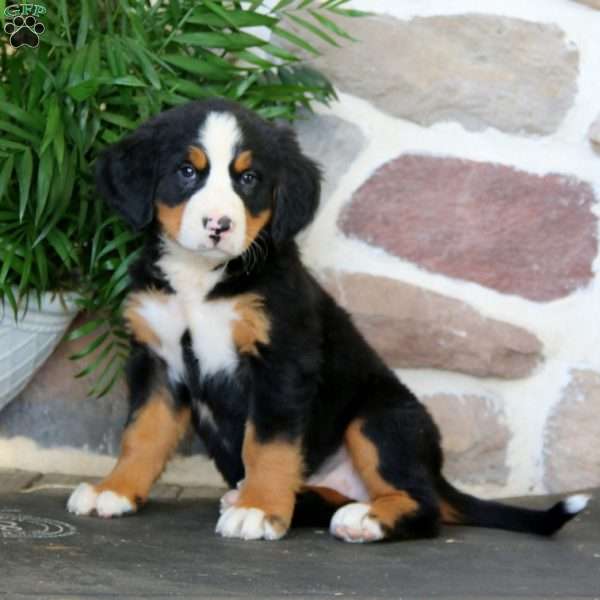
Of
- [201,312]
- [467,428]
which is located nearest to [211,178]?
[201,312]

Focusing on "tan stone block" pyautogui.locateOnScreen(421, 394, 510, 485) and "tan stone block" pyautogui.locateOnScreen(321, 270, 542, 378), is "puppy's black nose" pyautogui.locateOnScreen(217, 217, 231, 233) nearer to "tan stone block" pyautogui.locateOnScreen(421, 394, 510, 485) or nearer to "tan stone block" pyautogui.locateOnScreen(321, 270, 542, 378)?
"tan stone block" pyautogui.locateOnScreen(321, 270, 542, 378)

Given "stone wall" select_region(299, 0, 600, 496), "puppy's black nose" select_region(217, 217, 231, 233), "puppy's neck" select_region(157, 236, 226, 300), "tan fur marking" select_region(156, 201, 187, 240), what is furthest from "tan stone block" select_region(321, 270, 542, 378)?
"puppy's black nose" select_region(217, 217, 231, 233)

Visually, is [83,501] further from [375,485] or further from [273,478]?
[375,485]

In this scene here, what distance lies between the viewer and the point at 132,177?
8.59 ft

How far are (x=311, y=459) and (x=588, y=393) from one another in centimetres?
93

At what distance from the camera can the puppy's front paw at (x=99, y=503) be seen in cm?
255

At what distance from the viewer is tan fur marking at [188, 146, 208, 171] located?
252cm

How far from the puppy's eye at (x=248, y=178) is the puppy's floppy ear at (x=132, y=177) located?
194mm

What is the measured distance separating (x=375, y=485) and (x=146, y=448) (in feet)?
1.66

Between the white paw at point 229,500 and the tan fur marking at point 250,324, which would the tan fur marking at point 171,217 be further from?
the white paw at point 229,500

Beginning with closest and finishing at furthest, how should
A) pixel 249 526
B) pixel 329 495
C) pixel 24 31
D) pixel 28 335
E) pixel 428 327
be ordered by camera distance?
pixel 249 526, pixel 329 495, pixel 24 31, pixel 28 335, pixel 428 327

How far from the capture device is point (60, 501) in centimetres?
276

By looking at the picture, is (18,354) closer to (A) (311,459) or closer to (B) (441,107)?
(A) (311,459)

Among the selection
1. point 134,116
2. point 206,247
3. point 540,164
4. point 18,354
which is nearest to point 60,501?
point 18,354
